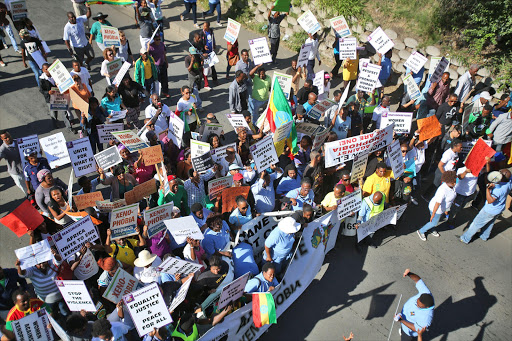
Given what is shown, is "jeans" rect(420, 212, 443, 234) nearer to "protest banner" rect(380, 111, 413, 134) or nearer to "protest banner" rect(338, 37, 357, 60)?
"protest banner" rect(380, 111, 413, 134)

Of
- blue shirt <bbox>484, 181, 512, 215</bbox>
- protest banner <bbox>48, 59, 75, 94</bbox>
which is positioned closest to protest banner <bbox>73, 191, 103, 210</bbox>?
protest banner <bbox>48, 59, 75, 94</bbox>

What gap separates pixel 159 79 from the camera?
44.3 feet

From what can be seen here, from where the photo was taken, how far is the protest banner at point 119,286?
263 inches

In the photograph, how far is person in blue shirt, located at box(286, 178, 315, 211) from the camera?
8.83m

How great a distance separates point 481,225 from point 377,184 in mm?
2539

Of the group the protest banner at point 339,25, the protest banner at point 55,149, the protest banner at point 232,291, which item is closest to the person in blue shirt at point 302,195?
the protest banner at point 232,291

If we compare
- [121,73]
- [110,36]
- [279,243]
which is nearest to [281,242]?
[279,243]

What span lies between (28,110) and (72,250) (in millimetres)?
7312

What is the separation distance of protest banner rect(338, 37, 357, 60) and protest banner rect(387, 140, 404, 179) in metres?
4.25

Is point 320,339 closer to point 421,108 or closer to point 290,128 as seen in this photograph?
point 290,128

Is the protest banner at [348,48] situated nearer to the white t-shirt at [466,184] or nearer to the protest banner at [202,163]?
the white t-shirt at [466,184]

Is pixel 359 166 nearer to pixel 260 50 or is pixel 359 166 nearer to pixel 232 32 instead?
pixel 260 50

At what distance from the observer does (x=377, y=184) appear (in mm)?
9320

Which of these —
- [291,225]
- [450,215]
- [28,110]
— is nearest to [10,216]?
[291,225]
